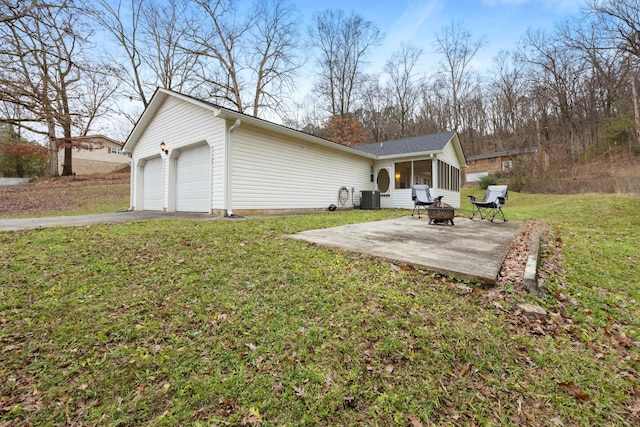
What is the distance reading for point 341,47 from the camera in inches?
881

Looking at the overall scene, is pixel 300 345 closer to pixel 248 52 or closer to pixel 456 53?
pixel 248 52

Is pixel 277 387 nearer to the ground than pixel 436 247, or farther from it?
nearer to the ground

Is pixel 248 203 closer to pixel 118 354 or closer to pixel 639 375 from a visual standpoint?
pixel 118 354

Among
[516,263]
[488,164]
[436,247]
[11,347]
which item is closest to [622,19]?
[488,164]

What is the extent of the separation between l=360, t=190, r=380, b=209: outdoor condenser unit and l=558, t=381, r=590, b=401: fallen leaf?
10624 millimetres

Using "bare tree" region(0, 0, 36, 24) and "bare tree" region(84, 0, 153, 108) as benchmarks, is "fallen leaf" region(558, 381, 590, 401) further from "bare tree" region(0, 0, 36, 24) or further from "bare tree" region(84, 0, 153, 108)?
"bare tree" region(84, 0, 153, 108)

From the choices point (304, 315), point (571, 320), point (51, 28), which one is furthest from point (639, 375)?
point (51, 28)

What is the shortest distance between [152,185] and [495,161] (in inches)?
1310

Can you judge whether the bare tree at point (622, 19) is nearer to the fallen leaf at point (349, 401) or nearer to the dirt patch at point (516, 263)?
the dirt patch at point (516, 263)

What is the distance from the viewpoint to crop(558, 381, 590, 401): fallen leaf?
1.53m

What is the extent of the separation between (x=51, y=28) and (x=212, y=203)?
27.5ft

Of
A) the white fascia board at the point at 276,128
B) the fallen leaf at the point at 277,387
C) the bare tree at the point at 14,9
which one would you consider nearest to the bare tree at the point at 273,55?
the white fascia board at the point at 276,128

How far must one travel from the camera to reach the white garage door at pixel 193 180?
8070 mm

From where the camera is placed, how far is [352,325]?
209cm
